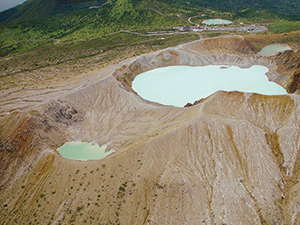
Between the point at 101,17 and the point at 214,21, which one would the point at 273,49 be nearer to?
the point at 214,21

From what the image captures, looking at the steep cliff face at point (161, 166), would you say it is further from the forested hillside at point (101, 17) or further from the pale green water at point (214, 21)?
the pale green water at point (214, 21)

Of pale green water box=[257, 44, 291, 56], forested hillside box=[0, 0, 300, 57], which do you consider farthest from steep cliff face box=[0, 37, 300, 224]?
forested hillside box=[0, 0, 300, 57]

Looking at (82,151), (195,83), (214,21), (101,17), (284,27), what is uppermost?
(101,17)

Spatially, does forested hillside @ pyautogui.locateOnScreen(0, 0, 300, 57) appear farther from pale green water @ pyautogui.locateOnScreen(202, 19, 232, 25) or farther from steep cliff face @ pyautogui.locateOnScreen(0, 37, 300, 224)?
steep cliff face @ pyautogui.locateOnScreen(0, 37, 300, 224)

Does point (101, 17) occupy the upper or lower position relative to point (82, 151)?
upper

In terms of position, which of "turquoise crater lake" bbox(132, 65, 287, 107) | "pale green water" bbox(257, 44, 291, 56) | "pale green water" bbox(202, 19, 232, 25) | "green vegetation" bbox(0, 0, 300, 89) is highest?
"green vegetation" bbox(0, 0, 300, 89)

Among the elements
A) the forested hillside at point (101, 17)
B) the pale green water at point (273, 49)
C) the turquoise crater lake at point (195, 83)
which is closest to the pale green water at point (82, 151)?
the turquoise crater lake at point (195, 83)

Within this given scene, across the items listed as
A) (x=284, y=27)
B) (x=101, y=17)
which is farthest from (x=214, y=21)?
(x=101, y=17)

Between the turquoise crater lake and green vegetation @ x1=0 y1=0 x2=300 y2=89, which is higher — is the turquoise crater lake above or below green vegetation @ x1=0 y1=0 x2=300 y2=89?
below
